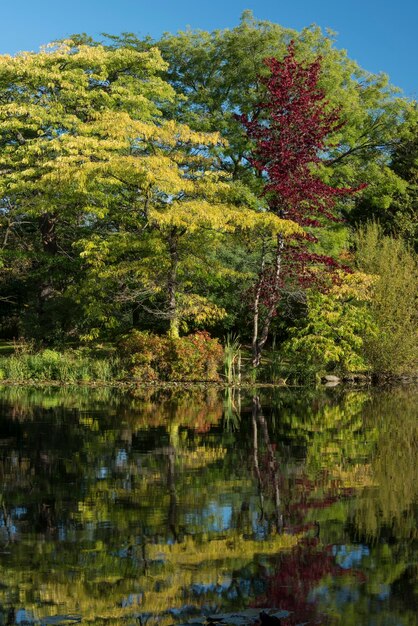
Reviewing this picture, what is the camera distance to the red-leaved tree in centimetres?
2445

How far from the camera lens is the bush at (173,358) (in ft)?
77.1

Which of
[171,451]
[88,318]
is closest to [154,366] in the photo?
[88,318]

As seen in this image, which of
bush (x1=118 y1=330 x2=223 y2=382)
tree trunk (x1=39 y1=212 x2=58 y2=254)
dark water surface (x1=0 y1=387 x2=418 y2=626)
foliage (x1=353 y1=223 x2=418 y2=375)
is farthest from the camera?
tree trunk (x1=39 y1=212 x2=58 y2=254)

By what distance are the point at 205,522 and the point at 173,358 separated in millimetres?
16905

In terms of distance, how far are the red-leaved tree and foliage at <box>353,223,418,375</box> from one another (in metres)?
1.68

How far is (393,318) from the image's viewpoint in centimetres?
2514

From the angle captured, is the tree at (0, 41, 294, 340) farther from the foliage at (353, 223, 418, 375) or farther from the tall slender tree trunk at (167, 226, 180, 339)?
the foliage at (353, 223, 418, 375)

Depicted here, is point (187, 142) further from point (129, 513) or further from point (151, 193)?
point (129, 513)

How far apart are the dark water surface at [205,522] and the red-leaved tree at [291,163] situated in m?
11.8

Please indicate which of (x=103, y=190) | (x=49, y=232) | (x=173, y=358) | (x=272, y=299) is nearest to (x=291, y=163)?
(x=272, y=299)

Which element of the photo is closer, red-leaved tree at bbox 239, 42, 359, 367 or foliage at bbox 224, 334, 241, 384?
foliage at bbox 224, 334, 241, 384

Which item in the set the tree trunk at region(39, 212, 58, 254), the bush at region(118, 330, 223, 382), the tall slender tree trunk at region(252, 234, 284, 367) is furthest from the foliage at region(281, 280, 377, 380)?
the tree trunk at region(39, 212, 58, 254)

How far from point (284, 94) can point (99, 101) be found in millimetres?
8581

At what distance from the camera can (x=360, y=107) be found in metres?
35.4
